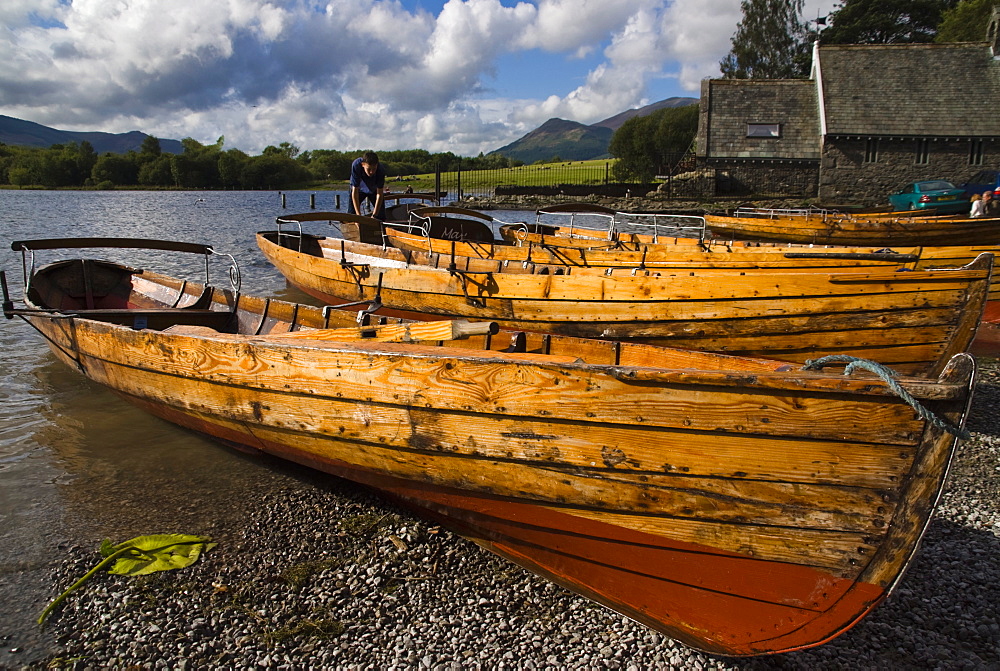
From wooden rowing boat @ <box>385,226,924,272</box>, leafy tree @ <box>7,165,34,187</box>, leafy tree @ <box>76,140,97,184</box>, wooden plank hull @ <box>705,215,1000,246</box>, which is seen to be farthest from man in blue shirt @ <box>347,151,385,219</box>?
leafy tree @ <box>7,165,34,187</box>

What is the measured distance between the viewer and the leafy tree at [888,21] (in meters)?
54.6

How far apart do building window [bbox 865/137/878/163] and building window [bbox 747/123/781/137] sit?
14.8 ft

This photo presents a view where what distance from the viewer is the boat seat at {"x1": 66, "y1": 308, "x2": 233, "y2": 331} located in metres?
6.84

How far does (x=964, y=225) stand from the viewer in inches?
544

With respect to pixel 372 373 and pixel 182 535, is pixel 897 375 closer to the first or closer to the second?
pixel 372 373

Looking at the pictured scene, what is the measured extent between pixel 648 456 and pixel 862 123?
3647cm

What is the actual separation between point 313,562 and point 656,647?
91.3 inches

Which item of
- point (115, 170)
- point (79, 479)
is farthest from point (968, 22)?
point (115, 170)

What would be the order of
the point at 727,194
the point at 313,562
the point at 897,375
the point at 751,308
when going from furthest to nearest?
the point at 727,194
the point at 751,308
the point at 313,562
the point at 897,375

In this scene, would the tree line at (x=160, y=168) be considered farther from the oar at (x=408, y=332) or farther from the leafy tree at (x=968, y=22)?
the oar at (x=408, y=332)

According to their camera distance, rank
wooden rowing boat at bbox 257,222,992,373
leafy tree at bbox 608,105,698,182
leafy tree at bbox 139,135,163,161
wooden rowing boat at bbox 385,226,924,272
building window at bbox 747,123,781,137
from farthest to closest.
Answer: leafy tree at bbox 139,135,163,161 → leafy tree at bbox 608,105,698,182 → building window at bbox 747,123,781,137 → wooden rowing boat at bbox 385,226,924,272 → wooden rowing boat at bbox 257,222,992,373

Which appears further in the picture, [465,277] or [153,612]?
[465,277]

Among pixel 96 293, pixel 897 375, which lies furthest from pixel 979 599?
pixel 96 293

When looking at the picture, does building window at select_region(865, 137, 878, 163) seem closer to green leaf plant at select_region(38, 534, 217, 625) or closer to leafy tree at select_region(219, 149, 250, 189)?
green leaf plant at select_region(38, 534, 217, 625)
